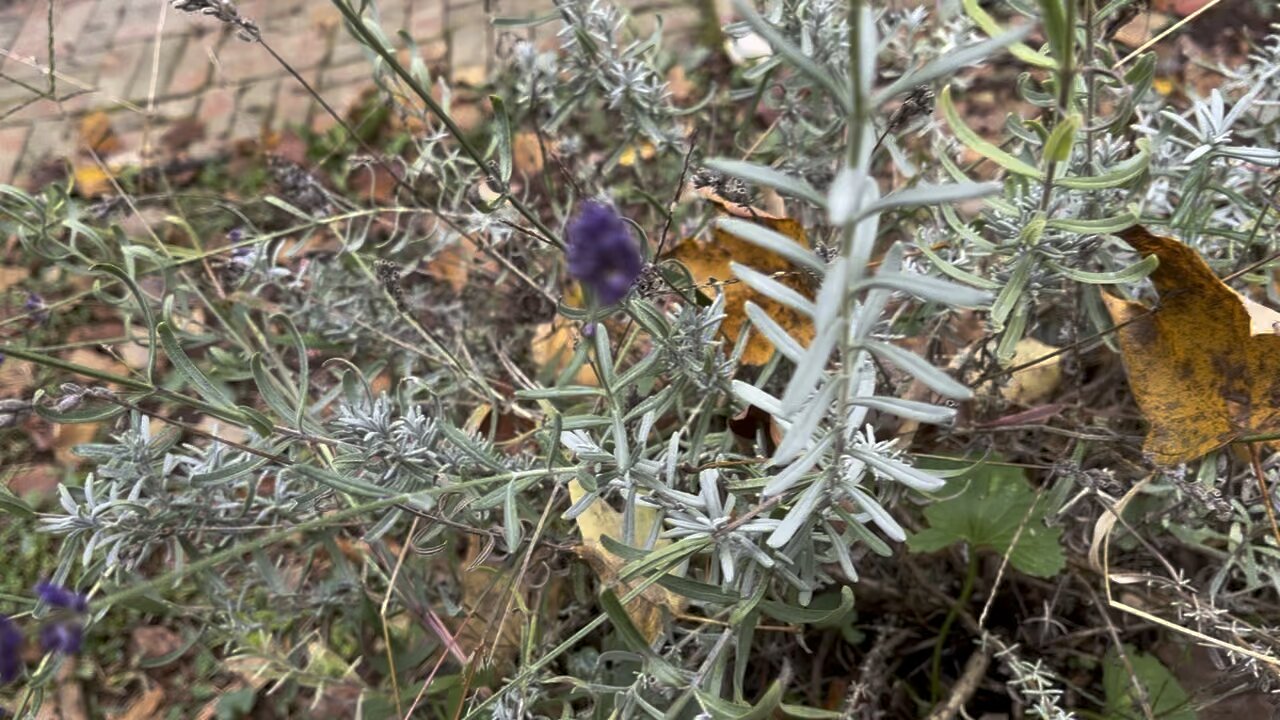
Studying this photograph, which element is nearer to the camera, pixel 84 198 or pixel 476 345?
pixel 476 345

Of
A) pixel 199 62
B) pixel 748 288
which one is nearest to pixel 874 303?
pixel 748 288

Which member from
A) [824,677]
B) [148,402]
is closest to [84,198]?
[148,402]

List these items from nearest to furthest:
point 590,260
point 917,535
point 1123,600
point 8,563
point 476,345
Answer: point 590,260, point 917,535, point 1123,600, point 476,345, point 8,563

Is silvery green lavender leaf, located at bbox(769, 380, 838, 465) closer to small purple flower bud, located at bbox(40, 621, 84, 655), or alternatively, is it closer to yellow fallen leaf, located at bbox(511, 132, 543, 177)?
small purple flower bud, located at bbox(40, 621, 84, 655)

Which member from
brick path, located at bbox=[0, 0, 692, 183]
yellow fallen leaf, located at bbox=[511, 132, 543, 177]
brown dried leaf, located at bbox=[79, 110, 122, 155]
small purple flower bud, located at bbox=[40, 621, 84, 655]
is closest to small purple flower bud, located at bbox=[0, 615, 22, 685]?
small purple flower bud, located at bbox=[40, 621, 84, 655]

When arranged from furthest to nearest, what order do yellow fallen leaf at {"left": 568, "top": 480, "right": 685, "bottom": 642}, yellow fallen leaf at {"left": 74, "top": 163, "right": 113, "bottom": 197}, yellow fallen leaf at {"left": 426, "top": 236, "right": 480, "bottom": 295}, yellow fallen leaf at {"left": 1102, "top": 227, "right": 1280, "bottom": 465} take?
yellow fallen leaf at {"left": 74, "top": 163, "right": 113, "bottom": 197}, yellow fallen leaf at {"left": 426, "top": 236, "right": 480, "bottom": 295}, yellow fallen leaf at {"left": 568, "top": 480, "right": 685, "bottom": 642}, yellow fallen leaf at {"left": 1102, "top": 227, "right": 1280, "bottom": 465}

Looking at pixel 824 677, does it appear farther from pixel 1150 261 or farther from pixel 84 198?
pixel 84 198

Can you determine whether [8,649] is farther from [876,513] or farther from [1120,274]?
[1120,274]
